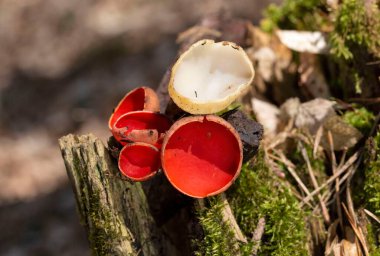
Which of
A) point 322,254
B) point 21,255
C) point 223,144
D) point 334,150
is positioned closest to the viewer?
point 223,144

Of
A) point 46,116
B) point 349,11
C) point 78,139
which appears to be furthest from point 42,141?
point 349,11

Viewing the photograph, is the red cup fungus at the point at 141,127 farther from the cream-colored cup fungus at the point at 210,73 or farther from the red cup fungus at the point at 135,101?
the cream-colored cup fungus at the point at 210,73

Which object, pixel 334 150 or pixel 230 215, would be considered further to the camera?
pixel 334 150

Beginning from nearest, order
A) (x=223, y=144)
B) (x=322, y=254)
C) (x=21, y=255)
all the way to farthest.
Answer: (x=223, y=144)
(x=322, y=254)
(x=21, y=255)

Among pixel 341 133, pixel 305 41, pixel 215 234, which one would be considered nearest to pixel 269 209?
pixel 215 234

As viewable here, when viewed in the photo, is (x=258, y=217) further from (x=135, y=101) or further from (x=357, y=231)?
(x=135, y=101)

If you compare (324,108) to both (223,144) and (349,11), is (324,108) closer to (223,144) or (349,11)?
(349,11)
